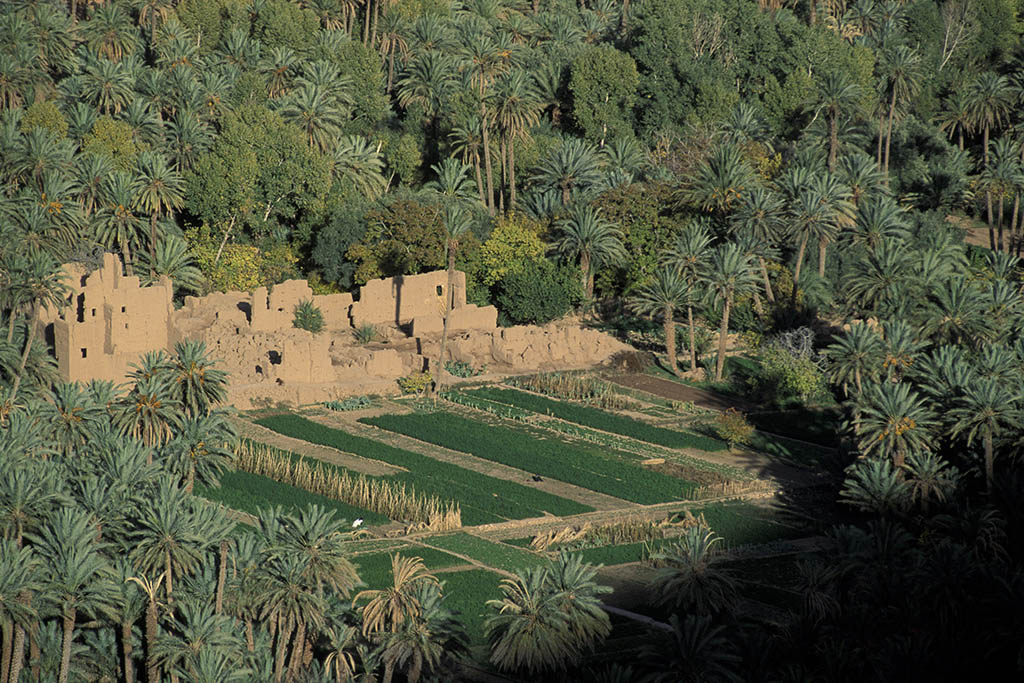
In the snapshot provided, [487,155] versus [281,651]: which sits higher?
[487,155]

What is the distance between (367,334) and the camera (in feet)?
282

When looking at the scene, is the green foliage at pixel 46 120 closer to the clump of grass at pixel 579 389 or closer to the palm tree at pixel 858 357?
the clump of grass at pixel 579 389

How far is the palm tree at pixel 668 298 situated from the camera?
8444cm

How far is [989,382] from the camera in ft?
218

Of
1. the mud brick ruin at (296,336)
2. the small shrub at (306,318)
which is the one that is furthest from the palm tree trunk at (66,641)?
the small shrub at (306,318)

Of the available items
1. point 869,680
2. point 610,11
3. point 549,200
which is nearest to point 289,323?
point 549,200

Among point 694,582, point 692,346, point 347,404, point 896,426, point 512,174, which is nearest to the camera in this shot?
point 694,582

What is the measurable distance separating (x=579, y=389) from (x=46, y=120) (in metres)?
30.7

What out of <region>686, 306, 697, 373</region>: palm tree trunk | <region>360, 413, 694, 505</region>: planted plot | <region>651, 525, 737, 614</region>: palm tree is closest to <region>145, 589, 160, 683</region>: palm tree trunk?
<region>651, 525, 737, 614</region>: palm tree

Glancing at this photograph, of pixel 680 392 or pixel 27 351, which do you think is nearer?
pixel 27 351

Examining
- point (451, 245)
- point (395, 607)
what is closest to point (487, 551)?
point (395, 607)

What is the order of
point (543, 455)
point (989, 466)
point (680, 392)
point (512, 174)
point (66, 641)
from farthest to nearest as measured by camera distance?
point (512, 174)
point (680, 392)
point (543, 455)
point (989, 466)
point (66, 641)

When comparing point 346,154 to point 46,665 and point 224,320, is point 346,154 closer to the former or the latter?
point 224,320

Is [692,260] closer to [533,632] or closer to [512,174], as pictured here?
[512,174]
